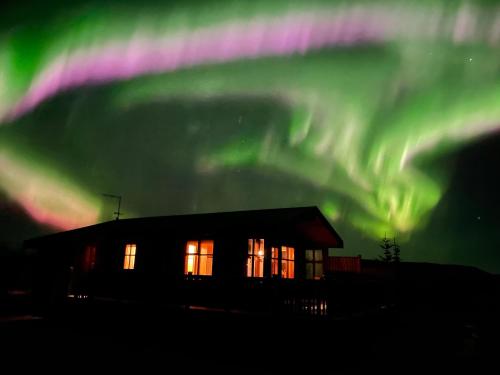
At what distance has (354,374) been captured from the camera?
8.88 metres

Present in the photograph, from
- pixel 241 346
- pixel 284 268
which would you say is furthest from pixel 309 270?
pixel 241 346

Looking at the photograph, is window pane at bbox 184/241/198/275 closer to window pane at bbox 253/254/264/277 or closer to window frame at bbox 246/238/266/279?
window frame at bbox 246/238/266/279

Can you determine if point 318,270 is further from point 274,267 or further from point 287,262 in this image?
point 274,267

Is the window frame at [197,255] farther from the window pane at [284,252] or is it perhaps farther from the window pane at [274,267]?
the window pane at [284,252]

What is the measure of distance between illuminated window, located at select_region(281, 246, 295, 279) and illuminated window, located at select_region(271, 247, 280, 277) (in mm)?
714

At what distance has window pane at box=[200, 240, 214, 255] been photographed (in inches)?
659

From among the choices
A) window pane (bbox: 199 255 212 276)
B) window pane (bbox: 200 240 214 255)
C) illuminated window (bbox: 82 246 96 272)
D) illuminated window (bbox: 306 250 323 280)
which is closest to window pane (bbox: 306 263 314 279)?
illuminated window (bbox: 306 250 323 280)

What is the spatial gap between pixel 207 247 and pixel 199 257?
73cm

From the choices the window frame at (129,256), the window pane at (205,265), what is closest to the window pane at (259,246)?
the window pane at (205,265)

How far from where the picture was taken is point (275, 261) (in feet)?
55.0

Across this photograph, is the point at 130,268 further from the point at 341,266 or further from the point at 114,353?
the point at 341,266

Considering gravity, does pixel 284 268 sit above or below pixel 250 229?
below

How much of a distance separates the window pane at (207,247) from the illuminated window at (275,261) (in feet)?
9.65

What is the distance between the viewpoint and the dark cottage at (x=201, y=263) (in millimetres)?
11938
